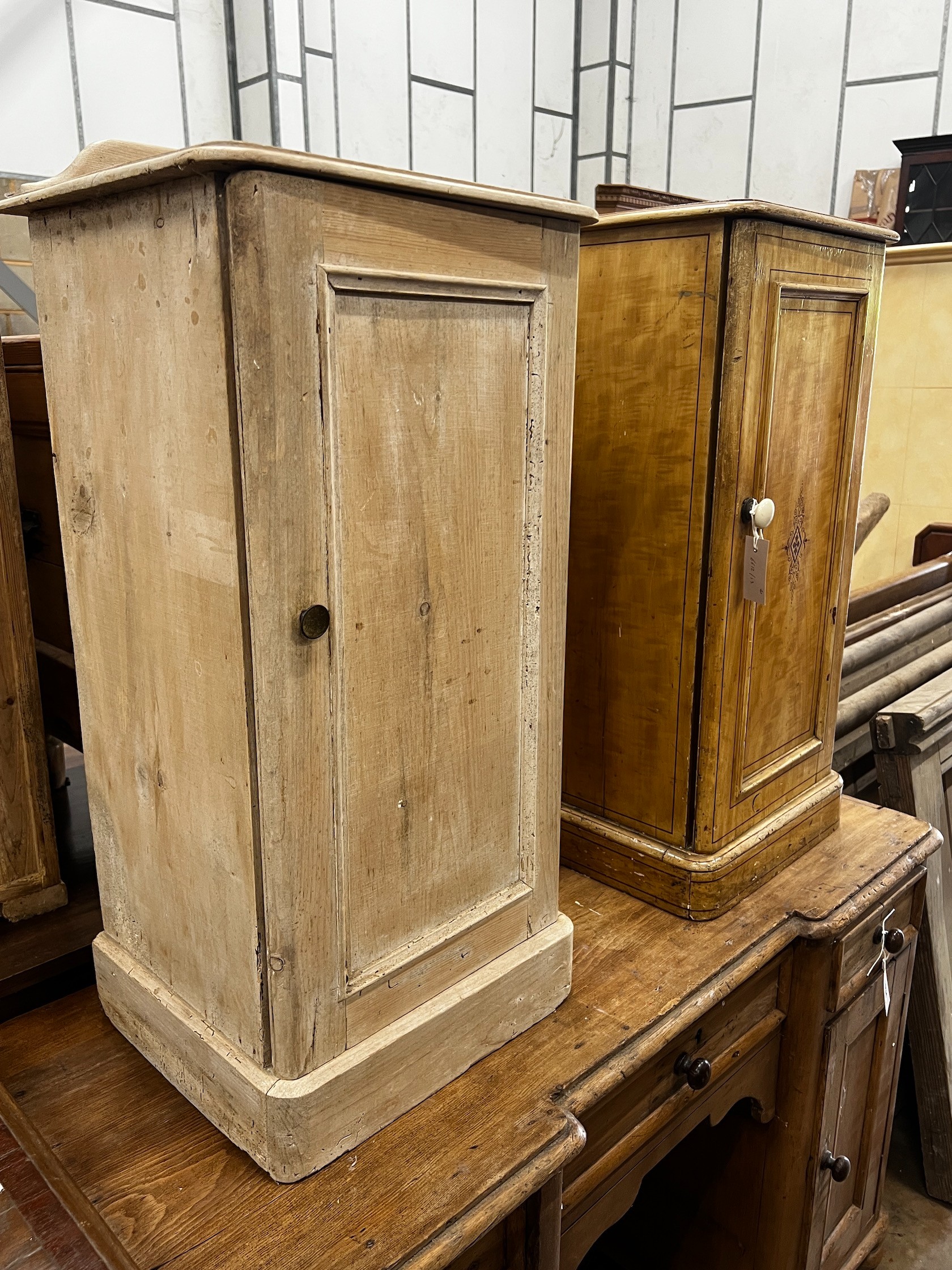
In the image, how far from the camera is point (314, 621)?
2.68 ft

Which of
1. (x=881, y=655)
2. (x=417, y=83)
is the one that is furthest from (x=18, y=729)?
(x=417, y=83)

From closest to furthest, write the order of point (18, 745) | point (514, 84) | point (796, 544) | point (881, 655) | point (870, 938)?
1. point (18, 745)
2. point (796, 544)
3. point (870, 938)
4. point (881, 655)
5. point (514, 84)

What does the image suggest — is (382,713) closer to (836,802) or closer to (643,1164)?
(643,1164)

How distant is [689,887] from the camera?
135cm

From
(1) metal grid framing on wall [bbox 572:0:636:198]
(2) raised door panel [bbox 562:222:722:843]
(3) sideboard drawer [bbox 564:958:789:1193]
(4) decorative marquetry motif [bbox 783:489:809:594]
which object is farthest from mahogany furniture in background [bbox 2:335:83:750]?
(1) metal grid framing on wall [bbox 572:0:636:198]

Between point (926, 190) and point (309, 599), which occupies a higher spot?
point (926, 190)

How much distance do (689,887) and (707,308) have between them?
78cm

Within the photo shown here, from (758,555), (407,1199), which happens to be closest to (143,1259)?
(407,1199)

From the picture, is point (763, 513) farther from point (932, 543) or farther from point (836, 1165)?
point (932, 543)

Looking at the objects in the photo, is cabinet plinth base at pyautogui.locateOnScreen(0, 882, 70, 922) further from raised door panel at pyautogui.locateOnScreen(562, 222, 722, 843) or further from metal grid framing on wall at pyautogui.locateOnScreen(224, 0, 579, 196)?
metal grid framing on wall at pyautogui.locateOnScreen(224, 0, 579, 196)

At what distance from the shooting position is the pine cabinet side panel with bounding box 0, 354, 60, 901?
1.11 m

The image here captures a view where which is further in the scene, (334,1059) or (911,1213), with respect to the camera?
(911,1213)

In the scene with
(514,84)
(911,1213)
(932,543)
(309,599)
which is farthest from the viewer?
(514,84)

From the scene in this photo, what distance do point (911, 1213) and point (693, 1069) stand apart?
1.39 meters
